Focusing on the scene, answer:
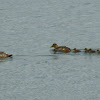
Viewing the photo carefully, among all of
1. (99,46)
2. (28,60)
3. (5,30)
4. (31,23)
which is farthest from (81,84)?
(31,23)

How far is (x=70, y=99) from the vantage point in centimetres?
1431

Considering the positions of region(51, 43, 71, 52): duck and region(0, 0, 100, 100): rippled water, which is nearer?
region(0, 0, 100, 100): rippled water

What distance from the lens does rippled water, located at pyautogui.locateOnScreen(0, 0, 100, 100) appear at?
15159 millimetres

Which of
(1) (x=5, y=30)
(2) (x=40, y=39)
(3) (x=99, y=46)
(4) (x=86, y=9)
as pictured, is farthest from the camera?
(4) (x=86, y=9)

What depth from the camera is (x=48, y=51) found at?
19812 mm

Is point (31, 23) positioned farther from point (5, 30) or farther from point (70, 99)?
point (70, 99)

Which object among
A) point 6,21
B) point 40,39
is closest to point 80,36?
point 40,39

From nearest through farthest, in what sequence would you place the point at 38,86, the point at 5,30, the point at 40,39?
the point at 38,86 → the point at 40,39 → the point at 5,30

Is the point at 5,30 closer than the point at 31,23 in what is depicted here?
Yes

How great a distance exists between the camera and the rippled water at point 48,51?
15.2 metres

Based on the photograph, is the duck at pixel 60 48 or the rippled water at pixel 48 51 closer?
the rippled water at pixel 48 51

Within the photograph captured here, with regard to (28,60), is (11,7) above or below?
above

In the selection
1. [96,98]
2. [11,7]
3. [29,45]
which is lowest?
[96,98]

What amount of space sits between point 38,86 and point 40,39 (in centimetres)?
659
